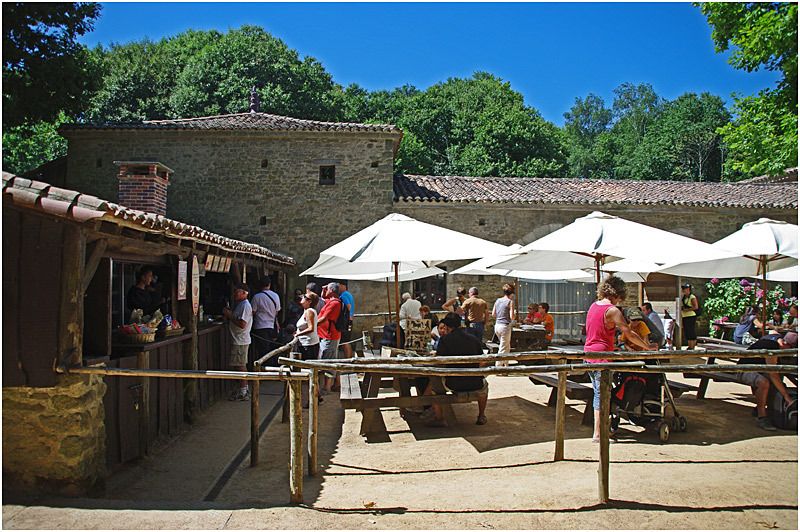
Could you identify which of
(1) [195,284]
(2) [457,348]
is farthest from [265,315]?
(2) [457,348]

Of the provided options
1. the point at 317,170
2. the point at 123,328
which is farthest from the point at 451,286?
the point at 123,328

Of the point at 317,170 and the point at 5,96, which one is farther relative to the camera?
the point at 317,170

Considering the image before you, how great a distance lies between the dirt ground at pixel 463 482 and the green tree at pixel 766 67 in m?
8.38

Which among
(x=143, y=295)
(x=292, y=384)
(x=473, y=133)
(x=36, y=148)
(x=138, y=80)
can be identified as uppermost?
(x=138, y=80)

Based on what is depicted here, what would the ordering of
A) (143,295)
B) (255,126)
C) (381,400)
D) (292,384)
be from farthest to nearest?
(255,126)
(143,295)
(381,400)
(292,384)

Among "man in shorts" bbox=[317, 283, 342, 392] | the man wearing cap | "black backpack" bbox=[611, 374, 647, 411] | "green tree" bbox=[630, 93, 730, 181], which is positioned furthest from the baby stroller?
"green tree" bbox=[630, 93, 730, 181]

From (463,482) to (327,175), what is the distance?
1231 centimetres

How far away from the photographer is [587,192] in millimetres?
17156

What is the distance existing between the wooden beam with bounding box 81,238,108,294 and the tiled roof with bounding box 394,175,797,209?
11476mm

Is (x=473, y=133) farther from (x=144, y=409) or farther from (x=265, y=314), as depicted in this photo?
(x=144, y=409)

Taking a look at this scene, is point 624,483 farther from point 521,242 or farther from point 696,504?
point 521,242

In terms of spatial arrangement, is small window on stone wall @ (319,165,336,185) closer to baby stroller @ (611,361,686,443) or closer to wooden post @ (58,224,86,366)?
baby stroller @ (611,361,686,443)

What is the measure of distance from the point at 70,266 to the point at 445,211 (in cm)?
1230

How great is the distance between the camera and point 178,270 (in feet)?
21.4
